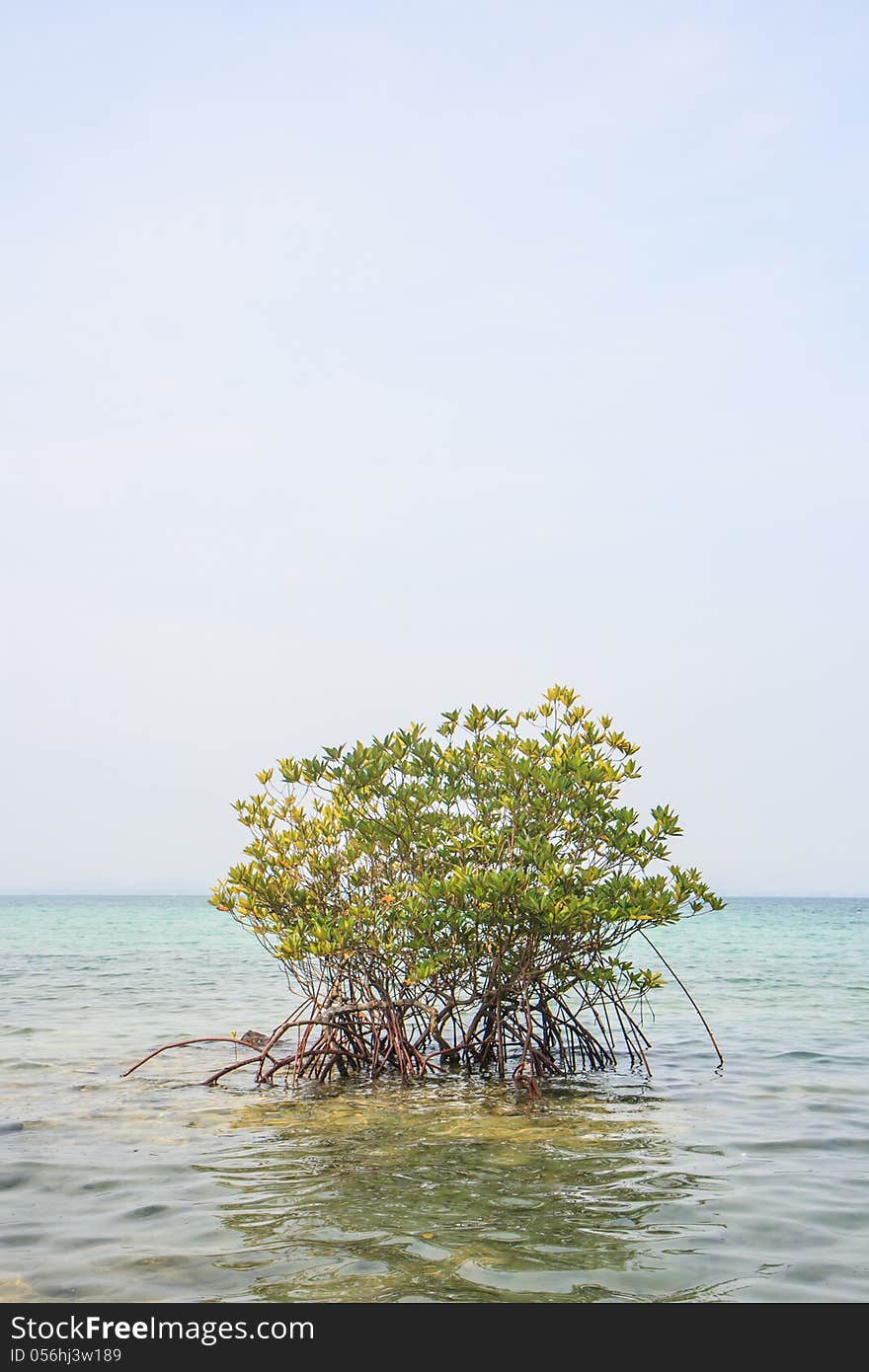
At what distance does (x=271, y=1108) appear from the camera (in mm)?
10734

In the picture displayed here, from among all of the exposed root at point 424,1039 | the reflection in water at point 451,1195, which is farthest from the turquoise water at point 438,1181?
the exposed root at point 424,1039

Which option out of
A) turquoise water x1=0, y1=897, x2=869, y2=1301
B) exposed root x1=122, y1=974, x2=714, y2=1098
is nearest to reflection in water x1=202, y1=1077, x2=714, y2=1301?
turquoise water x1=0, y1=897, x2=869, y2=1301

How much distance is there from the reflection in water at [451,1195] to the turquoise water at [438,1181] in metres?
0.02

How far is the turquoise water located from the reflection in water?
2cm

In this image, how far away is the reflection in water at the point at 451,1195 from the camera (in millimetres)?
5906

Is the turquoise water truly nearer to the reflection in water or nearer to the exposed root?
the reflection in water

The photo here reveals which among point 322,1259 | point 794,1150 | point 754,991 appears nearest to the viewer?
point 322,1259

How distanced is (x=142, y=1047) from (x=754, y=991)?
13044 mm

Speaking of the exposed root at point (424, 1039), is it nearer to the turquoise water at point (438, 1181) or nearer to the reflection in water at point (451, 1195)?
the turquoise water at point (438, 1181)

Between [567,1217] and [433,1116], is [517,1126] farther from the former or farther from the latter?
[567,1217]

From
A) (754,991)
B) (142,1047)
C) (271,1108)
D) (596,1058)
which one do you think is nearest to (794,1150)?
(596,1058)

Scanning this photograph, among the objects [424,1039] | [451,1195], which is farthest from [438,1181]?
[424,1039]

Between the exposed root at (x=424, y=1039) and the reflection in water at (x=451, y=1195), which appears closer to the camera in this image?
the reflection in water at (x=451, y=1195)

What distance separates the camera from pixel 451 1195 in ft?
24.6
